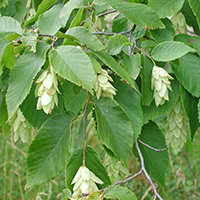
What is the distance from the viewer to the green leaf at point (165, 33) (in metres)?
0.90

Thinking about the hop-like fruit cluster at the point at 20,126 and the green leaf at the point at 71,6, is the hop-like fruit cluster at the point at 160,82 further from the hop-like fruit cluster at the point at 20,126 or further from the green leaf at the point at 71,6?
the hop-like fruit cluster at the point at 20,126

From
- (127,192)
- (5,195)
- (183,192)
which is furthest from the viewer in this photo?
(183,192)

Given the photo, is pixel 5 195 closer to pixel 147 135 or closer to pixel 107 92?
pixel 147 135

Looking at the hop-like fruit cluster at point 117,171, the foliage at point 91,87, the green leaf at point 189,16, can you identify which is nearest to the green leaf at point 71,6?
the foliage at point 91,87

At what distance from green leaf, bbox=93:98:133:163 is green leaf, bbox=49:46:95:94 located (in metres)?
0.15

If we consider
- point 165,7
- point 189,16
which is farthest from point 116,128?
point 189,16

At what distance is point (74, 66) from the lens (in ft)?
1.82

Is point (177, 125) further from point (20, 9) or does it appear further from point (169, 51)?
point (20, 9)

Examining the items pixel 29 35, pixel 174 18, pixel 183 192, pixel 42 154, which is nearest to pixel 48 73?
pixel 29 35

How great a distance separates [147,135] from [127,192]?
36 cm

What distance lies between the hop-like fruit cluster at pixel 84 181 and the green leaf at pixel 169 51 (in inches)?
15.5

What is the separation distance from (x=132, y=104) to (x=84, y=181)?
280 mm

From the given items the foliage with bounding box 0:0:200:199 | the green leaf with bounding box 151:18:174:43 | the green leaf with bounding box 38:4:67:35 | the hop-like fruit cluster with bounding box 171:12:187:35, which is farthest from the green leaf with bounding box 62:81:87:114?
the hop-like fruit cluster with bounding box 171:12:187:35

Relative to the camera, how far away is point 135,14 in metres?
0.74
